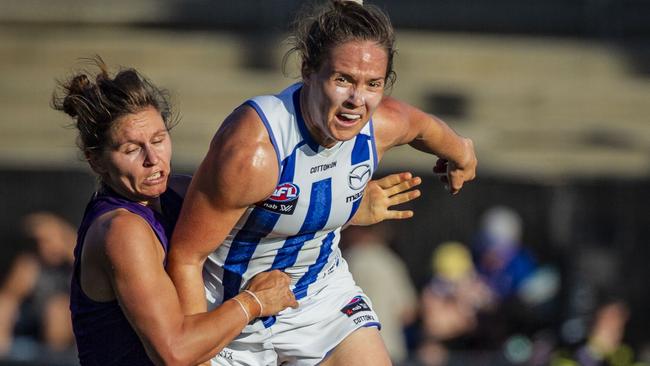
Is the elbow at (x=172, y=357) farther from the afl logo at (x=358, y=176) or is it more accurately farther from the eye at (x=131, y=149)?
the afl logo at (x=358, y=176)

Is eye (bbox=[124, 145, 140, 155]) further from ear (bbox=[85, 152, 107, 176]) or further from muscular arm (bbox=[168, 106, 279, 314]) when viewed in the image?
muscular arm (bbox=[168, 106, 279, 314])

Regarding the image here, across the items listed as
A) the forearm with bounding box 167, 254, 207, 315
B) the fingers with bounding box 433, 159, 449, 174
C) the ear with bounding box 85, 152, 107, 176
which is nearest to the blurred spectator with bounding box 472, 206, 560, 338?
the fingers with bounding box 433, 159, 449, 174

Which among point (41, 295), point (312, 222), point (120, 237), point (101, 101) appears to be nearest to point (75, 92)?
point (101, 101)

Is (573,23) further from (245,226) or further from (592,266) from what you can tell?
(245,226)

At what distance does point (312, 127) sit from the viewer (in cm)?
420

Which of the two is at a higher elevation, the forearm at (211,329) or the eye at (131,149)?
the eye at (131,149)

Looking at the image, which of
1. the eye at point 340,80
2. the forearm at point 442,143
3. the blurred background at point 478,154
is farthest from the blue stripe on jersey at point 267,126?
the blurred background at point 478,154

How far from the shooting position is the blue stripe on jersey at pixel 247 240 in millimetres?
4152

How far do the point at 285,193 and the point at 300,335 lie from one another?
26.6 inches

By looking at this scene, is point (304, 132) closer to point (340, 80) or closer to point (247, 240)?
point (340, 80)

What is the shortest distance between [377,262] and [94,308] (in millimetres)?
4466

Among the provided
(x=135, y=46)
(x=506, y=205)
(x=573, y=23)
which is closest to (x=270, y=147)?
(x=506, y=205)

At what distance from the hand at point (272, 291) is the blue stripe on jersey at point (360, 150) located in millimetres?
470

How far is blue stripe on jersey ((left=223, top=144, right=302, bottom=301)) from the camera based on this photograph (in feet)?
13.6
